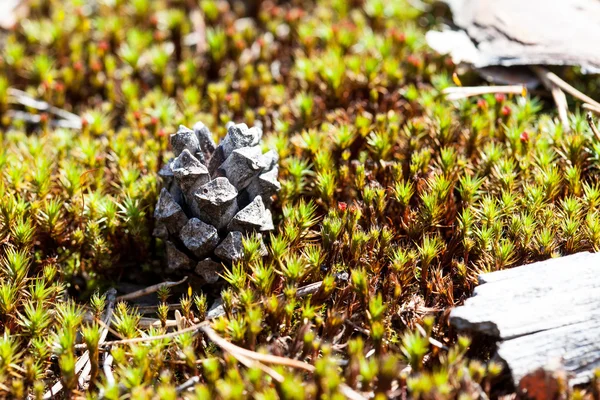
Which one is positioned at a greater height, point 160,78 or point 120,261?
point 160,78

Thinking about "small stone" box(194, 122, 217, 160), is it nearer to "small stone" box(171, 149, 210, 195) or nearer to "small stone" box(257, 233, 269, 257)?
"small stone" box(171, 149, 210, 195)

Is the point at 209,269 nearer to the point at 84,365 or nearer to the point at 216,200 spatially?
the point at 216,200

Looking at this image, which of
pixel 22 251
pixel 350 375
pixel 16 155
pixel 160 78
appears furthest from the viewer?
pixel 160 78

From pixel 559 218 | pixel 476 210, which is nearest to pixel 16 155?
pixel 476 210

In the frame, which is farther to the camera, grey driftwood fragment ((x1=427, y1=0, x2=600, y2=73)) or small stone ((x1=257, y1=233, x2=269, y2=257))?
grey driftwood fragment ((x1=427, y1=0, x2=600, y2=73))

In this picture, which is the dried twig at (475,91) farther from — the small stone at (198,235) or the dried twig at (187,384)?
the dried twig at (187,384)

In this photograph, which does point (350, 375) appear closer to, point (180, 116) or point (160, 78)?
point (180, 116)

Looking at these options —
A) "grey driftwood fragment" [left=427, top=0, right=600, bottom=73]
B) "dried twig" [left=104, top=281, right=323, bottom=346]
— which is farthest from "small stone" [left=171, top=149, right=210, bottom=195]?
"grey driftwood fragment" [left=427, top=0, right=600, bottom=73]
